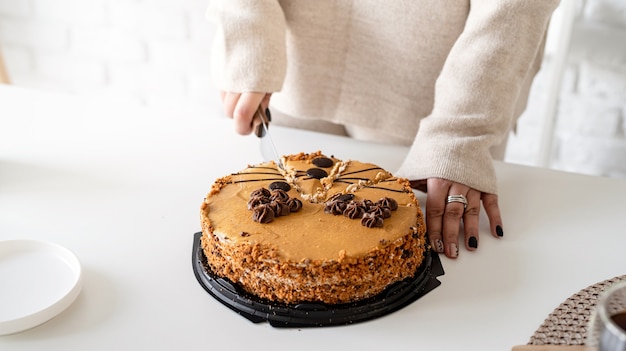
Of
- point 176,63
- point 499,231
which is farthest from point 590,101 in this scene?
point 176,63

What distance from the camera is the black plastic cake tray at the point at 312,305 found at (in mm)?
721

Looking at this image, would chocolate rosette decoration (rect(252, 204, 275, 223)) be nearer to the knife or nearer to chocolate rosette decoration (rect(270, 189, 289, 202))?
chocolate rosette decoration (rect(270, 189, 289, 202))

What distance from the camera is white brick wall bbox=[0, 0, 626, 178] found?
150 cm

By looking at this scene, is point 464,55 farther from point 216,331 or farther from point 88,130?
point 88,130

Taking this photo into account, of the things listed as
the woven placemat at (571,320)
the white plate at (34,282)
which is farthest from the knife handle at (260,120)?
the woven placemat at (571,320)

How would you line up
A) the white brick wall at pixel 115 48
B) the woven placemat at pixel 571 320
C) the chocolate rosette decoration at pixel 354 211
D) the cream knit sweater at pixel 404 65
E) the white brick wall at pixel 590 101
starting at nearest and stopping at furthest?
the woven placemat at pixel 571 320
the chocolate rosette decoration at pixel 354 211
the cream knit sweater at pixel 404 65
the white brick wall at pixel 590 101
the white brick wall at pixel 115 48

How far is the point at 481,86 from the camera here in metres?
0.99

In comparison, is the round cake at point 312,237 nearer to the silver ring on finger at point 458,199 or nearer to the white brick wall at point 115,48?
the silver ring on finger at point 458,199

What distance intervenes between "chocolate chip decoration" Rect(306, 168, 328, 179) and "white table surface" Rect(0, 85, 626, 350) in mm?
179

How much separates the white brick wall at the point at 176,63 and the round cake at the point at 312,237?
864 millimetres

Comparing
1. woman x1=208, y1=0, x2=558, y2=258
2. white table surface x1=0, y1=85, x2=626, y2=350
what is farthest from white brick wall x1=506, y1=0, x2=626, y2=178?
white table surface x1=0, y1=85, x2=626, y2=350

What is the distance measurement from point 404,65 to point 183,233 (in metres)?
0.51

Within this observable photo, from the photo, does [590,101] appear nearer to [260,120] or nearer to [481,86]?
[481,86]

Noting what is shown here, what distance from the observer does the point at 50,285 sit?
0.76 m
